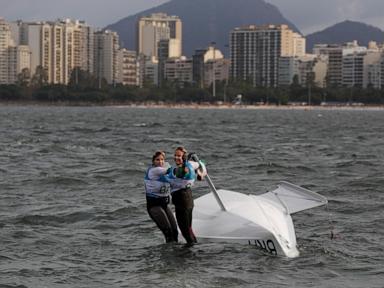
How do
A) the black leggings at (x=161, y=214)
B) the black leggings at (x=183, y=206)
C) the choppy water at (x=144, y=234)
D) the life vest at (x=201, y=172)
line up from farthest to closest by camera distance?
the black leggings at (x=161, y=214)
the black leggings at (x=183, y=206)
the life vest at (x=201, y=172)
the choppy water at (x=144, y=234)

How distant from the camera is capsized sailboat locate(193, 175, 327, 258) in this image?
1655 cm

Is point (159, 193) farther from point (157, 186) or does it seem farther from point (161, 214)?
point (161, 214)

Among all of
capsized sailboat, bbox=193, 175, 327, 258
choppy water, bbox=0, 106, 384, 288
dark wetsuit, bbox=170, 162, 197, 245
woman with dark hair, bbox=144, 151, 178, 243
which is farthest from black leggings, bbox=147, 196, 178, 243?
capsized sailboat, bbox=193, 175, 327, 258

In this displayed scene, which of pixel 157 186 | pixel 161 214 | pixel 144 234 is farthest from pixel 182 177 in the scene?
pixel 144 234

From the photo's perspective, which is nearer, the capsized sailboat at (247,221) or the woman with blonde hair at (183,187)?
the woman with blonde hair at (183,187)

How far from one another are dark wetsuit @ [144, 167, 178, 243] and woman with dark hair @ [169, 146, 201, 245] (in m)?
0.24

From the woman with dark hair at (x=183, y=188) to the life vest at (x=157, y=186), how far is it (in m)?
0.18

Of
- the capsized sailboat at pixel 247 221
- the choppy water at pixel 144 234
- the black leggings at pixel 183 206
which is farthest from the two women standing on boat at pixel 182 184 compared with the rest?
the choppy water at pixel 144 234

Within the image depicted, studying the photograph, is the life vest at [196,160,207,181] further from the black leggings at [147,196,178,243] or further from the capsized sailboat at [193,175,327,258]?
the black leggings at [147,196,178,243]

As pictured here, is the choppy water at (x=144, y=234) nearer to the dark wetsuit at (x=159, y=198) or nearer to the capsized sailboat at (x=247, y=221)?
the capsized sailboat at (x=247, y=221)

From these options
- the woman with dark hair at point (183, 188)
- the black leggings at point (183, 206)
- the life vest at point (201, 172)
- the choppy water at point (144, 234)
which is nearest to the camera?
the choppy water at point (144, 234)

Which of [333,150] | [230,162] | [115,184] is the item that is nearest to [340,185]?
[115,184]

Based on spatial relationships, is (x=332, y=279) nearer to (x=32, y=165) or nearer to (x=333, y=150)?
(x=32, y=165)

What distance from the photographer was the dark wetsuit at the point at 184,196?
16169 mm
